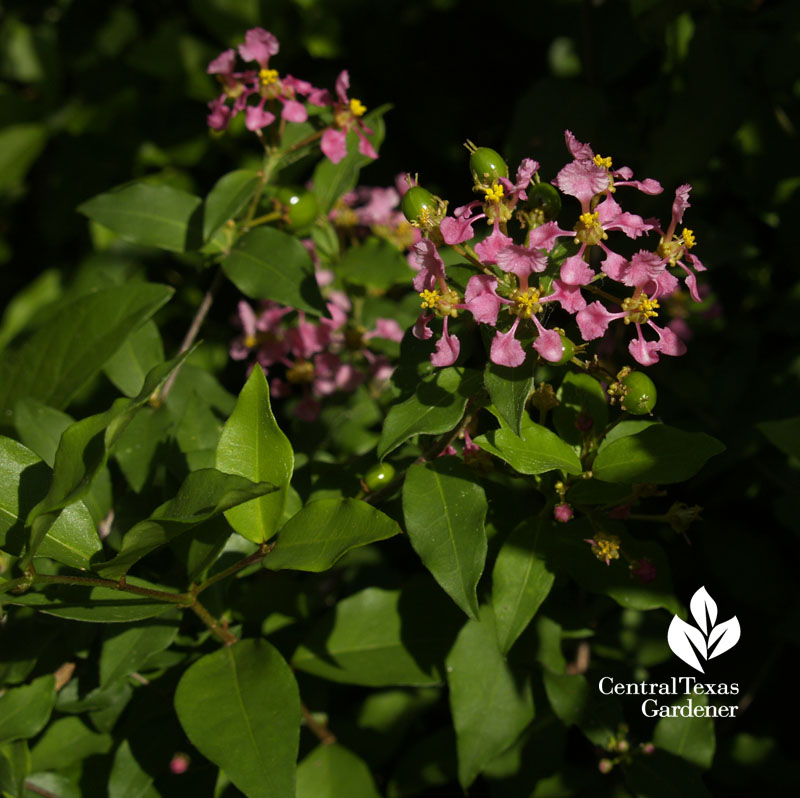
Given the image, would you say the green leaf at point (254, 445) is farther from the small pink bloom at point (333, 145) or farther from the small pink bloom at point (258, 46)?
the small pink bloom at point (258, 46)

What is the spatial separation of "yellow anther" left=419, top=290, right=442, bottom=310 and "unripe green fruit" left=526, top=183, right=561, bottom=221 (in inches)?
7.4

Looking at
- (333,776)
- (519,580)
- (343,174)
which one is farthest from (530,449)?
(343,174)

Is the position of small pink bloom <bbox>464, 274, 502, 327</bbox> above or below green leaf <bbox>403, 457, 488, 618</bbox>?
above

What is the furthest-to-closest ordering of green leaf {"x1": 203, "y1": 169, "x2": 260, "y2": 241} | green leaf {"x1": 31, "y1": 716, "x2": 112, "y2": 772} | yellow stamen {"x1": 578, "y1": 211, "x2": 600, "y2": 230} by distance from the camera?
green leaf {"x1": 203, "y1": 169, "x2": 260, "y2": 241} < green leaf {"x1": 31, "y1": 716, "x2": 112, "y2": 772} < yellow stamen {"x1": 578, "y1": 211, "x2": 600, "y2": 230}

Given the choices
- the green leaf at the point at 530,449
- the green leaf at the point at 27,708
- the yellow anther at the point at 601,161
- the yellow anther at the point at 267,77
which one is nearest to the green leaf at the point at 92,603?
the green leaf at the point at 27,708

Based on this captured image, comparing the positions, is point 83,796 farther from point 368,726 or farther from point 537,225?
point 537,225

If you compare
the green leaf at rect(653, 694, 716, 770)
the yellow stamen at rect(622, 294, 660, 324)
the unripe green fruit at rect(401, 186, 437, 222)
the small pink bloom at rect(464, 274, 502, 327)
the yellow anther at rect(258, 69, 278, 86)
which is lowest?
the green leaf at rect(653, 694, 716, 770)

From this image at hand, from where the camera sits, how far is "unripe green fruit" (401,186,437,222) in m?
1.12

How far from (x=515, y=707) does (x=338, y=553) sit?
1.74ft

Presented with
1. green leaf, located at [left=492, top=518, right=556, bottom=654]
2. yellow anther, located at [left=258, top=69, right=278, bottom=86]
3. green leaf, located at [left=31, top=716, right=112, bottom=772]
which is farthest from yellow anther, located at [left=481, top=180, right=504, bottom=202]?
green leaf, located at [left=31, top=716, right=112, bottom=772]

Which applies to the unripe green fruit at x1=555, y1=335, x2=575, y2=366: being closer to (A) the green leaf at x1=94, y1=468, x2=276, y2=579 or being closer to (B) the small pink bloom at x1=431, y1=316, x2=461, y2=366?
(B) the small pink bloom at x1=431, y1=316, x2=461, y2=366

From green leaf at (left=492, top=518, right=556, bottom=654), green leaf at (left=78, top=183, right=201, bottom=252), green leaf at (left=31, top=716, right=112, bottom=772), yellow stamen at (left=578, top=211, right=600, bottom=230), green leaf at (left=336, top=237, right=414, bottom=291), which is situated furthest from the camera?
green leaf at (left=336, top=237, right=414, bottom=291)

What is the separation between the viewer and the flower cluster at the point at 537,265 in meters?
1.03

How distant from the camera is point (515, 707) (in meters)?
1.37
